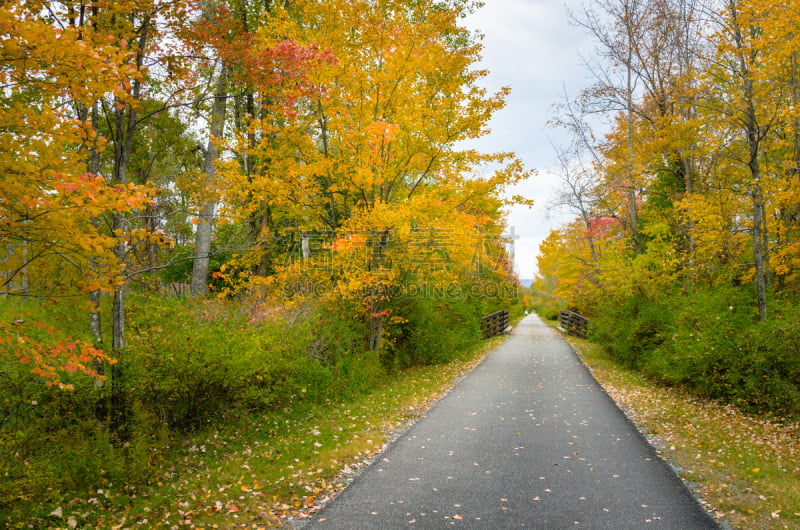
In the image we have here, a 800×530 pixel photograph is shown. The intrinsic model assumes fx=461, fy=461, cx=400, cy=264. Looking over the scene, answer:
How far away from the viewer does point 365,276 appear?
955 cm

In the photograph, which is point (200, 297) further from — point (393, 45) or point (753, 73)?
point (753, 73)

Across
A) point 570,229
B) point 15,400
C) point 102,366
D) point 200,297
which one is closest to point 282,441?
point 102,366

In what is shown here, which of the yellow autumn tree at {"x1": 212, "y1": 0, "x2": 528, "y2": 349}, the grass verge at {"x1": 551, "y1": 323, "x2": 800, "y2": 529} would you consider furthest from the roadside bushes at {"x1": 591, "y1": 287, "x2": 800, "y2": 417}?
the yellow autumn tree at {"x1": 212, "y1": 0, "x2": 528, "y2": 349}

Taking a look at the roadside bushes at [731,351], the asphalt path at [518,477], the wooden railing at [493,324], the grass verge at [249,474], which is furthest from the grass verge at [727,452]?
the wooden railing at [493,324]

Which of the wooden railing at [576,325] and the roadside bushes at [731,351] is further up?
the roadside bushes at [731,351]

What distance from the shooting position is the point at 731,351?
7961 millimetres

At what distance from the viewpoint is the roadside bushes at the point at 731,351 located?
23.8 ft

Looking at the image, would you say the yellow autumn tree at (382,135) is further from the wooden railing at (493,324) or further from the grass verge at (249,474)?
the wooden railing at (493,324)

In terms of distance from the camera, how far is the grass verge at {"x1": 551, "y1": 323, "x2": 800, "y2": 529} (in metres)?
4.13

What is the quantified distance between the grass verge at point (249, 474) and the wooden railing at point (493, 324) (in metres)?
14.5

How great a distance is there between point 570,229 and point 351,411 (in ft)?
80.7

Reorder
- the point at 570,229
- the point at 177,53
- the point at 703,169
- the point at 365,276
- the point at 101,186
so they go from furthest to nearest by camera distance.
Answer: the point at 570,229
the point at 703,169
the point at 365,276
the point at 177,53
the point at 101,186

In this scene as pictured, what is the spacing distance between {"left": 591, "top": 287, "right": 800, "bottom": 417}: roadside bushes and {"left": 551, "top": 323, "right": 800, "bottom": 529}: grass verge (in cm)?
38

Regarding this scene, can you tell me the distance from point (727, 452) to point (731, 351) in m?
2.95
